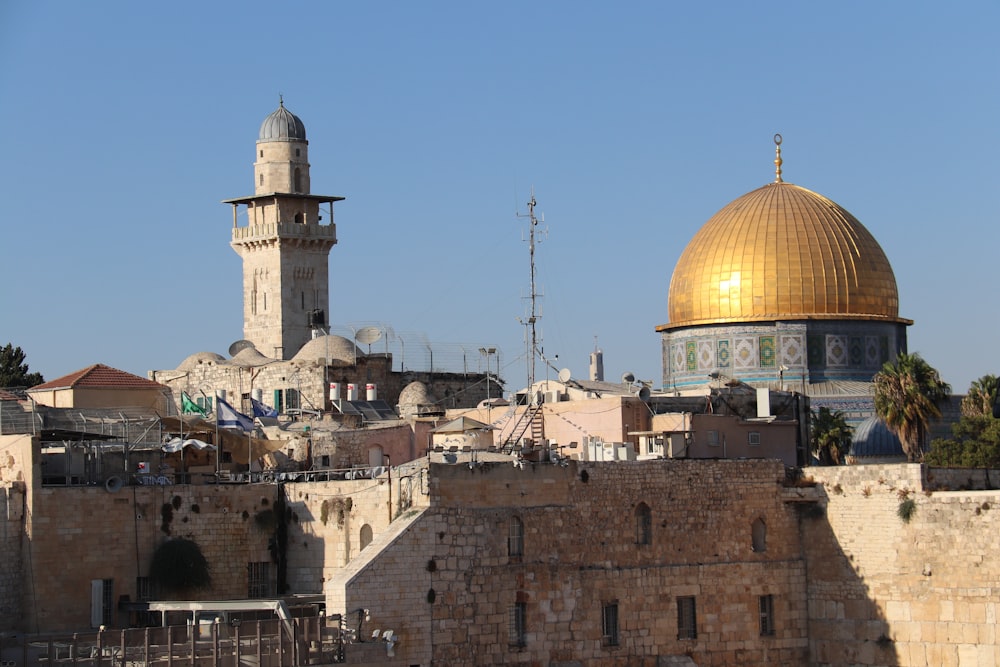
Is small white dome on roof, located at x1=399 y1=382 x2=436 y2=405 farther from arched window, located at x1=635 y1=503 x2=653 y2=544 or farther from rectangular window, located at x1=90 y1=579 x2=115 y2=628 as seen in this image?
rectangular window, located at x1=90 y1=579 x2=115 y2=628

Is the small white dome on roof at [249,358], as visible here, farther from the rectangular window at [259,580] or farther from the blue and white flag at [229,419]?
the rectangular window at [259,580]

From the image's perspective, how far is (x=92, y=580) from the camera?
1217 inches

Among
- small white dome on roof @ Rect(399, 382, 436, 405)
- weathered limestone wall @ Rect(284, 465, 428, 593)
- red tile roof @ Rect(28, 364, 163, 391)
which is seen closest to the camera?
weathered limestone wall @ Rect(284, 465, 428, 593)

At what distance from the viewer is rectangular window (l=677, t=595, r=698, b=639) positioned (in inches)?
1266

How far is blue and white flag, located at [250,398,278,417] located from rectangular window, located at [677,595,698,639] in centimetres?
1373

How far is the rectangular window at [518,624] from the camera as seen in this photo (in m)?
30.3

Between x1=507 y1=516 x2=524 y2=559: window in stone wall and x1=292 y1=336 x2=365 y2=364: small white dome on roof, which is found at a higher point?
x1=292 y1=336 x2=365 y2=364: small white dome on roof

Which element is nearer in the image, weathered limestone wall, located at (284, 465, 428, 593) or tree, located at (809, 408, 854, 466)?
weathered limestone wall, located at (284, 465, 428, 593)

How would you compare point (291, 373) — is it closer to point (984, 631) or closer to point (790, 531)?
point (790, 531)

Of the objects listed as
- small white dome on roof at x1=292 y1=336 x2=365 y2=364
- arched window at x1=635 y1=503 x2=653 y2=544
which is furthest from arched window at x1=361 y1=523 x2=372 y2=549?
small white dome on roof at x1=292 y1=336 x2=365 y2=364

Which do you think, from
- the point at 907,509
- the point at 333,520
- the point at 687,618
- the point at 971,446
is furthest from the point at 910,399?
the point at 333,520

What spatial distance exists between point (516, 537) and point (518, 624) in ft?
4.38

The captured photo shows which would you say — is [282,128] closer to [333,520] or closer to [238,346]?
[238,346]

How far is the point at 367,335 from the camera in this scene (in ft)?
159
